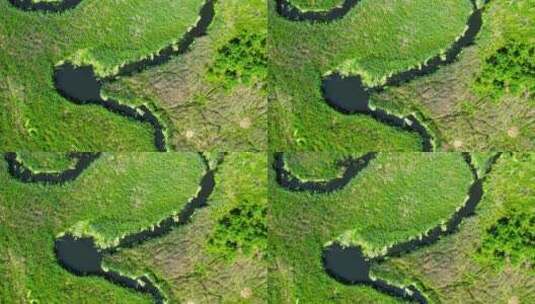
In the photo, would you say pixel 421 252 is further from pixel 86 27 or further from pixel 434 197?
pixel 86 27

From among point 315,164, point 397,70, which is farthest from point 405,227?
point 397,70

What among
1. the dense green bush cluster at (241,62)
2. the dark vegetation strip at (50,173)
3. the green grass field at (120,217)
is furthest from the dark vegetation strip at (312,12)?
the dark vegetation strip at (50,173)

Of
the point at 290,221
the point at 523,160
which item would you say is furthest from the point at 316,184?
the point at 523,160

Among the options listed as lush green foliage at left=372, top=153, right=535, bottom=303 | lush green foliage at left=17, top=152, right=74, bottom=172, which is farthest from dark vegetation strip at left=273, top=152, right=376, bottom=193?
lush green foliage at left=17, top=152, right=74, bottom=172

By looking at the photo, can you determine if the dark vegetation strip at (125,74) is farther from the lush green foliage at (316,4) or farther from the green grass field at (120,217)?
the lush green foliage at (316,4)

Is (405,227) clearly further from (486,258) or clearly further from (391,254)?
(486,258)

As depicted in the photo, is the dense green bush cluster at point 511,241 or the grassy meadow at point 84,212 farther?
the grassy meadow at point 84,212
